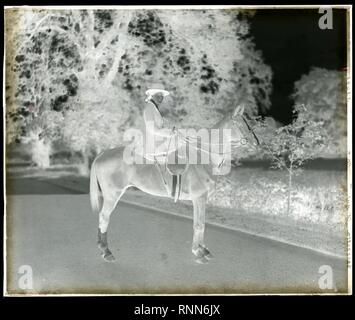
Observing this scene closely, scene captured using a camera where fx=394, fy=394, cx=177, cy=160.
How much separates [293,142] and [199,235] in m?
A: 1.78

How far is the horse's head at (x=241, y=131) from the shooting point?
16.2 ft

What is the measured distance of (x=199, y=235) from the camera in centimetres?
514

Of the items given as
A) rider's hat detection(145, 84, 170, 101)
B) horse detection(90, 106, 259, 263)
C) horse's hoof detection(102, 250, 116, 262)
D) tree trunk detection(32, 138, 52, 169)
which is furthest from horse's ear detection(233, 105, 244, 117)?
tree trunk detection(32, 138, 52, 169)

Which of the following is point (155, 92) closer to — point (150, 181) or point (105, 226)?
point (150, 181)

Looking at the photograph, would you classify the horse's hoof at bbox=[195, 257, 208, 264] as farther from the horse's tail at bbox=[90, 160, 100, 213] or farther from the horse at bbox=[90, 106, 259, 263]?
the horse's tail at bbox=[90, 160, 100, 213]

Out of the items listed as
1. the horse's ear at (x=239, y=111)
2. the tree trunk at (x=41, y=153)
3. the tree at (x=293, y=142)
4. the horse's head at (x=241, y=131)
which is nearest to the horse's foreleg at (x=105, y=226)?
the tree trunk at (x=41, y=153)

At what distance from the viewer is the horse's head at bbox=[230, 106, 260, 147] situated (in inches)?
194

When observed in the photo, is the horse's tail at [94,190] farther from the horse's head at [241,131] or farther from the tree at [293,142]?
the tree at [293,142]

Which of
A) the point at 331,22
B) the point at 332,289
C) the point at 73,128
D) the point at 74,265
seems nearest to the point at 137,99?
the point at 73,128

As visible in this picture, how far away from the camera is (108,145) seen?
5.32m

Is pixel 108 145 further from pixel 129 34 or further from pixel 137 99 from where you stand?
pixel 129 34

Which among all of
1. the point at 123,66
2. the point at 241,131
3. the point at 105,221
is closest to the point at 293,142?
the point at 241,131

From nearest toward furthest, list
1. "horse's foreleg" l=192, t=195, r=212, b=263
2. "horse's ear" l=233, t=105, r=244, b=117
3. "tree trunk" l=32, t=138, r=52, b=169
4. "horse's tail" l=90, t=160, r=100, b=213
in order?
"horse's ear" l=233, t=105, r=244, b=117 < "horse's foreleg" l=192, t=195, r=212, b=263 < "horse's tail" l=90, t=160, r=100, b=213 < "tree trunk" l=32, t=138, r=52, b=169

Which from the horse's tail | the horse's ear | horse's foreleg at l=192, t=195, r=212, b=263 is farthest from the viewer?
the horse's tail
